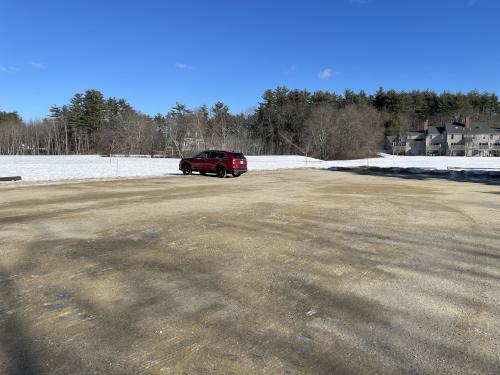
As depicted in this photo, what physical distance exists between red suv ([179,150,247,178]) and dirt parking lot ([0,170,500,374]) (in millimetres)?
14844

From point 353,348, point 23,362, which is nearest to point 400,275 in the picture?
point 353,348

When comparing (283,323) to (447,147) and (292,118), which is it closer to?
(292,118)

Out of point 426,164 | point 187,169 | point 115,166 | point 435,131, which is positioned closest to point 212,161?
point 187,169

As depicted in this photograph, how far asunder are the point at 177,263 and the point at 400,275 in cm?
317

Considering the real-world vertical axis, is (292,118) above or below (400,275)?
above

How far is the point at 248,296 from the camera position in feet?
13.5

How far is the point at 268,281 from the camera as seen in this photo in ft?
15.1

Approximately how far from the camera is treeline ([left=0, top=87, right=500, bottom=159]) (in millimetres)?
72062

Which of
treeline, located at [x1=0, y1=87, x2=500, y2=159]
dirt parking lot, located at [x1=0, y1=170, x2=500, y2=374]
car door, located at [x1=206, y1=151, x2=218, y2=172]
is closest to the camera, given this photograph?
dirt parking lot, located at [x1=0, y1=170, x2=500, y2=374]

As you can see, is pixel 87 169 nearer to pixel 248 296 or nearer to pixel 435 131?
pixel 248 296

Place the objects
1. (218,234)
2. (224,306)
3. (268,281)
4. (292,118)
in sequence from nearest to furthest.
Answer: (224,306), (268,281), (218,234), (292,118)

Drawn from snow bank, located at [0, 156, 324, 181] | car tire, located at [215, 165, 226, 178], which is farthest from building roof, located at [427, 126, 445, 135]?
car tire, located at [215, 165, 226, 178]

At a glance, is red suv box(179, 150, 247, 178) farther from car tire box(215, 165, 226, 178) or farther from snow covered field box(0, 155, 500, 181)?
snow covered field box(0, 155, 500, 181)

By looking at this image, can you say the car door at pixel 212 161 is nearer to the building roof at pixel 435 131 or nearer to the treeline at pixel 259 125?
the treeline at pixel 259 125
